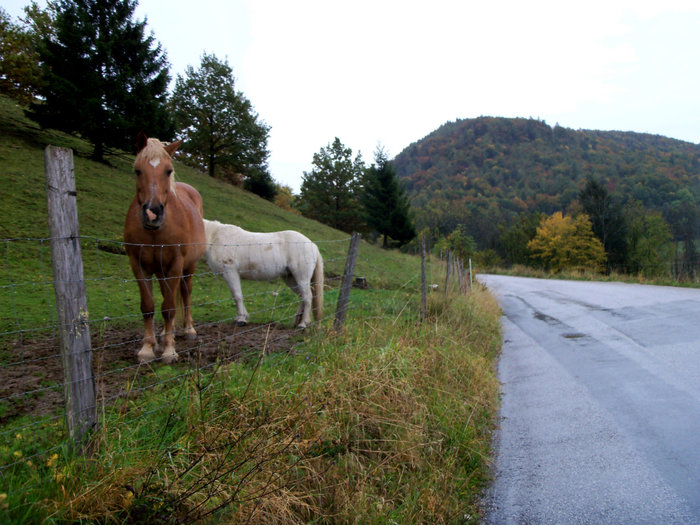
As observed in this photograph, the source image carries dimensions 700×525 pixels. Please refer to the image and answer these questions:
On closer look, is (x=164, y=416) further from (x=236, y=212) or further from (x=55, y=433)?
(x=236, y=212)

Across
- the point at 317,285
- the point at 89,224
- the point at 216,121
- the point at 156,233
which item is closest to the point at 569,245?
the point at 216,121

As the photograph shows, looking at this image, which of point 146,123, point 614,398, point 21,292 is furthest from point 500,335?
point 146,123

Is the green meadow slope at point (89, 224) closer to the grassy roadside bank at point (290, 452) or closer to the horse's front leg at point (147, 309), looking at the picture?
the horse's front leg at point (147, 309)

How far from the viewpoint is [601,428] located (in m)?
3.98

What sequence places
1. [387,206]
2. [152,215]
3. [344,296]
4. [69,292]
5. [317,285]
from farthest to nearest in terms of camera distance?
[387,206]
[317,285]
[344,296]
[152,215]
[69,292]

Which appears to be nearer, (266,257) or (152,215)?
(152,215)

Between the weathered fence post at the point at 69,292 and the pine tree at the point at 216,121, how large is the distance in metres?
33.7

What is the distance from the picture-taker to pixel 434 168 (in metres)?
117

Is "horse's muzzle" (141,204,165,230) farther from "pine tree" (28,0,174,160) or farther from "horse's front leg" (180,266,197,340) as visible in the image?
"pine tree" (28,0,174,160)

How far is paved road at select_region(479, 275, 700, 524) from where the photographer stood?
9.20ft

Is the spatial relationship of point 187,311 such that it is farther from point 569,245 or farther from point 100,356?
point 569,245

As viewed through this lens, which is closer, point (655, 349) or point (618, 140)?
point (655, 349)

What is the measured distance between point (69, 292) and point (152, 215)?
5.46 feet

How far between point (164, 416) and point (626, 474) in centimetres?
317
